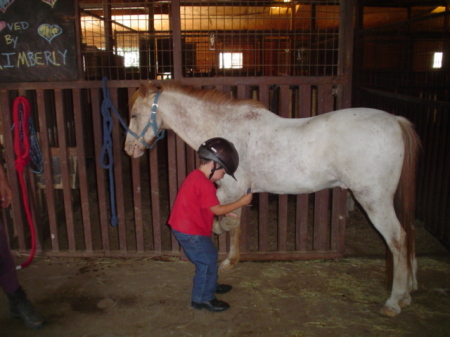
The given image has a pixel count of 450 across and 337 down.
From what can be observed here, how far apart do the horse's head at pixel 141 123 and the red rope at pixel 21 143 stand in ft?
3.82

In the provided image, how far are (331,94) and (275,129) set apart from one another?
3.07 feet

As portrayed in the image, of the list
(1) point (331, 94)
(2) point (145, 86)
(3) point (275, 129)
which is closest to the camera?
(3) point (275, 129)

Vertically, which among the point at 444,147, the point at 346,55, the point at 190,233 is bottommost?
the point at 190,233

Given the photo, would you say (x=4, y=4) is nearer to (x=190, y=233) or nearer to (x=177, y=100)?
(x=177, y=100)

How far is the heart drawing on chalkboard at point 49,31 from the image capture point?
12.8 ft

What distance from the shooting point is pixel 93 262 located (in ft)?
13.8

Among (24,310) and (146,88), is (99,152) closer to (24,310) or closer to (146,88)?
(146,88)

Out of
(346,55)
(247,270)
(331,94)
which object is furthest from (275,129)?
(247,270)

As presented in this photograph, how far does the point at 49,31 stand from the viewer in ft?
12.9

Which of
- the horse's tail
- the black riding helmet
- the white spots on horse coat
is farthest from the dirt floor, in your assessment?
the white spots on horse coat

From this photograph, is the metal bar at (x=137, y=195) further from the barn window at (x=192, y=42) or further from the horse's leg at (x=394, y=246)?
the horse's leg at (x=394, y=246)

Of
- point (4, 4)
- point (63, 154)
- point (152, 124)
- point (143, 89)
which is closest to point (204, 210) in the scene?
point (152, 124)

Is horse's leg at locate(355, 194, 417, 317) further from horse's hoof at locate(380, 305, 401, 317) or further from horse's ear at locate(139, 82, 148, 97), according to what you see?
horse's ear at locate(139, 82, 148, 97)

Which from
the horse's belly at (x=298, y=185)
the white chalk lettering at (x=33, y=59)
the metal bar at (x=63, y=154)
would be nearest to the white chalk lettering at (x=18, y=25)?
the white chalk lettering at (x=33, y=59)
